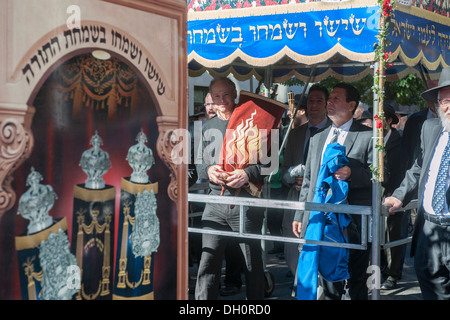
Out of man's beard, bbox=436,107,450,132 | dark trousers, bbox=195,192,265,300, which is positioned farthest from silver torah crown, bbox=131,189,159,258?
man's beard, bbox=436,107,450,132

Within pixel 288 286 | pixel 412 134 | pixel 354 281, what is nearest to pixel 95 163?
pixel 354 281

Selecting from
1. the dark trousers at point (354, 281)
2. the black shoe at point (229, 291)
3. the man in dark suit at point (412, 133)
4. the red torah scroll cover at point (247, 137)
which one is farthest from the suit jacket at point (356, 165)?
the man in dark suit at point (412, 133)

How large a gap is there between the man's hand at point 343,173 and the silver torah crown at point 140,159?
224 cm

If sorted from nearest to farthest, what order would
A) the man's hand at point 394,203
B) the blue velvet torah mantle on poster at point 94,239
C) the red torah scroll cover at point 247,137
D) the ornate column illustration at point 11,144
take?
the ornate column illustration at point 11,144
the blue velvet torah mantle on poster at point 94,239
the man's hand at point 394,203
the red torah scroll cover at point 247,137

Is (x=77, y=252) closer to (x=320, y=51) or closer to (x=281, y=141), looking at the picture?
(x=320, y=51)

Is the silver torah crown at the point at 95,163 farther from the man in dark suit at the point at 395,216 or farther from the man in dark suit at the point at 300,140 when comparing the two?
the man in dark suit at the point at 395,216

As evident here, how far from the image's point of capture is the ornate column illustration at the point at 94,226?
8.31 feet

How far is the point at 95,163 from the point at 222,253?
98.9 inches

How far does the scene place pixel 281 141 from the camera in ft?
24.5

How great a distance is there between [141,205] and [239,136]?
92.9 inches

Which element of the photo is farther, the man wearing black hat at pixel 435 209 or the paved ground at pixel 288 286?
the paved ground at pixel 288 286

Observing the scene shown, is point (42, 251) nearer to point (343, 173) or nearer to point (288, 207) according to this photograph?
point (288, 207)
